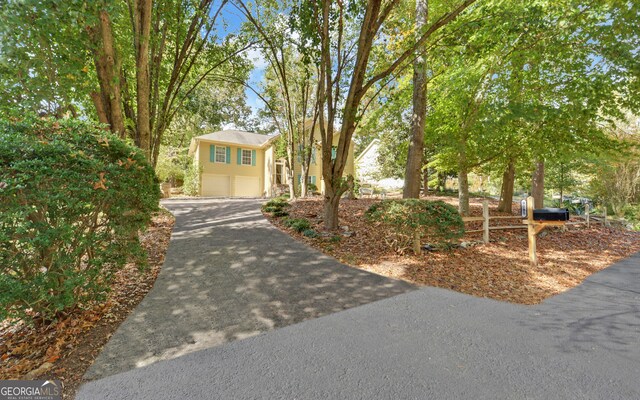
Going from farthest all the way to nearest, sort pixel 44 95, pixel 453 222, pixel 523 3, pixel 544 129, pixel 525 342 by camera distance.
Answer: pixel 544 129
pixel 523 3
pixel 453 222
pixel 44 95
pixel 525 342

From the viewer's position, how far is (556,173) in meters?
17.9

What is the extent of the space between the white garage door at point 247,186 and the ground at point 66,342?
18.3 meters

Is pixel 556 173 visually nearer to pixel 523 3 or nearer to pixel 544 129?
pixel 544 129

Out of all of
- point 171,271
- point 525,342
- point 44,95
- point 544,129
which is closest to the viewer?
point 525,342

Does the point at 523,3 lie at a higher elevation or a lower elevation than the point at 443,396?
higher

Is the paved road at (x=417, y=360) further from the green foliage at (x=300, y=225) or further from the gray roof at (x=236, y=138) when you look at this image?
the gray roof at (x=236, y=138)

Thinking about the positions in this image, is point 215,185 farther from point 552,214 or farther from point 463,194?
point 552,214

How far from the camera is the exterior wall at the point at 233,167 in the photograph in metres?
19.9

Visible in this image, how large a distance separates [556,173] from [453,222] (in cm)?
1764

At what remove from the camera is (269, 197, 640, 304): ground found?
463cm

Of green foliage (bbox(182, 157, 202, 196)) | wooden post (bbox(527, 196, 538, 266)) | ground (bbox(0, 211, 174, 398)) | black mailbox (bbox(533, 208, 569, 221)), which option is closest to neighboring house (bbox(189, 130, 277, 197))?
green foliage (bbox(182, 157, 202, 196))

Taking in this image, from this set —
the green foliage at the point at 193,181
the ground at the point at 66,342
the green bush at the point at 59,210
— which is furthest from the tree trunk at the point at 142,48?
the green foliage at the point at 193,181

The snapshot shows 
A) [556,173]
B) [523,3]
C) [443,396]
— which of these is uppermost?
[523,3]

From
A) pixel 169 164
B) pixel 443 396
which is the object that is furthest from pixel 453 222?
pixel 169 164
